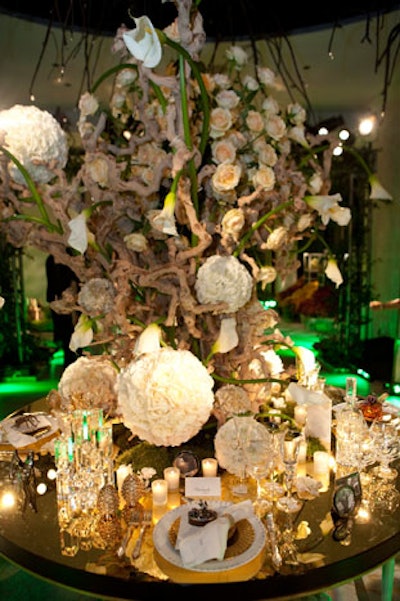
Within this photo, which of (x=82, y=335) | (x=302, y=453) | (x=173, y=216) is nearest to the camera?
(x=173, y=216)

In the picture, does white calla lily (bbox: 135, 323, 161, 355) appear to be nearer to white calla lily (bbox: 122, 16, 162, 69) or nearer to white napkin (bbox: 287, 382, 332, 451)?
white napkin (bbox: 287, 382, 332, 451)

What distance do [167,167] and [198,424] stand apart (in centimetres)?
62

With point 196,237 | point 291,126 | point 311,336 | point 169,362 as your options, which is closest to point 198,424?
point 169,362

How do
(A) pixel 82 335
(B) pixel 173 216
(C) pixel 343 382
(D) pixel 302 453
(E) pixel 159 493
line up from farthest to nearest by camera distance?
(C) pixel 343 382 < (D) pixel 302 453 < (A) pixel 82 335 < (E) pixel 159 493 < (B) pixel 173 216

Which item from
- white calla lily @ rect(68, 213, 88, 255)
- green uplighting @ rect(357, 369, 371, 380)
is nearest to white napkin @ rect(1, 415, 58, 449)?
white calla lily @ rect(68, 213, 88, 255)

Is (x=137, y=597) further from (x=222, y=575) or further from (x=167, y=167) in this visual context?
(x=167, y=167)

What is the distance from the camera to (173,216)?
1.12 meters

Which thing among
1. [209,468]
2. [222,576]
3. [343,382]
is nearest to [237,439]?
[209,468]

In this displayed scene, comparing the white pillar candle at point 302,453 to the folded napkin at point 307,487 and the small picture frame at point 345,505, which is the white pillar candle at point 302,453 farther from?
the small picture frame at point 345,505

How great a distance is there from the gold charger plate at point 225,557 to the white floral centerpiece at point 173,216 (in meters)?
0.20

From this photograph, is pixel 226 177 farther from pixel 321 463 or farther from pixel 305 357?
pixel 321 463

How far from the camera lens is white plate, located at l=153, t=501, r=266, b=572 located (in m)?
0.98

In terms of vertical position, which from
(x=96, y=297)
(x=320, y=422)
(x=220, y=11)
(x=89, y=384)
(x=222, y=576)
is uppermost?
(x=220, y=11)

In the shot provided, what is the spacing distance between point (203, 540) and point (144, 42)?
0.94m
